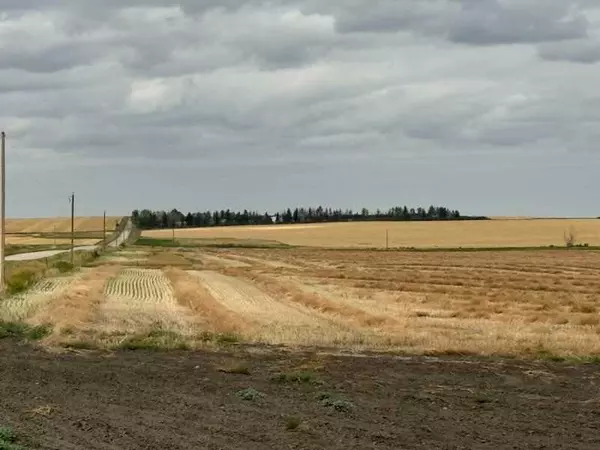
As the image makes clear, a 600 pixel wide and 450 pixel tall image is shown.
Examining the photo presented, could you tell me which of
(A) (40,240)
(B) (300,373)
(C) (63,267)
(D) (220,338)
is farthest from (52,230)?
(B) (300,373)

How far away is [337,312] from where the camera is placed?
104 ft

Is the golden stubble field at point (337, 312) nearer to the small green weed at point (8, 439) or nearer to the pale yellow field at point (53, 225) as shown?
the small green weed at point (8, 439)

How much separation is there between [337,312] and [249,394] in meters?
18.3

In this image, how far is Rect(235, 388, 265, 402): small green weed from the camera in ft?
44.6

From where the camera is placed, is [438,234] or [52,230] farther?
[52,230]

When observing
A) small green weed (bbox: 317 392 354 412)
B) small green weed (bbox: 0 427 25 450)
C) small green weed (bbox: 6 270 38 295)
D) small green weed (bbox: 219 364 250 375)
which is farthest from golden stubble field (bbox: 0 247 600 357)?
small green weed (bbox: 0 427 25 450)

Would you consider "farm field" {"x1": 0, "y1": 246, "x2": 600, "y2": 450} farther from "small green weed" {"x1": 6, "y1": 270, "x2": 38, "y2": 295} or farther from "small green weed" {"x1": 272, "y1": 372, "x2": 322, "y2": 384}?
"small green weed" {"x1": 6, "y1": 270, "x2": 38, "y2": 295}

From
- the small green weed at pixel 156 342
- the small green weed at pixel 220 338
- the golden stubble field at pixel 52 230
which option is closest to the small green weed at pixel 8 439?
the small green weed at pixel 156 342

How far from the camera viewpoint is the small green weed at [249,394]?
13.6 m

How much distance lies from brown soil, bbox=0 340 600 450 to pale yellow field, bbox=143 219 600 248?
108 meters

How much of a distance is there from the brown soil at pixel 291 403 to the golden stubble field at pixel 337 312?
2.80 meters

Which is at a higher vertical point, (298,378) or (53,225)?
(53,225)

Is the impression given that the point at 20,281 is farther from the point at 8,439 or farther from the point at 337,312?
the point at 8,439

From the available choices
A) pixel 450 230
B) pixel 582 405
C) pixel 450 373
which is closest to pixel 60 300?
pixel 450 373
